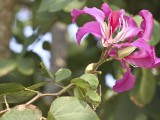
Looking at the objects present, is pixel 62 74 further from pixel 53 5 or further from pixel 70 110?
pixel 53 5

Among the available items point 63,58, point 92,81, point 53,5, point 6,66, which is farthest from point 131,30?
point 63,58

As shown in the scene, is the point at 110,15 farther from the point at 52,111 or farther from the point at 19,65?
the point at 19,65

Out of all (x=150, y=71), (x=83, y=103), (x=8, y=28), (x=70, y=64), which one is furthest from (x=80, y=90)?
(x=70, y=64)

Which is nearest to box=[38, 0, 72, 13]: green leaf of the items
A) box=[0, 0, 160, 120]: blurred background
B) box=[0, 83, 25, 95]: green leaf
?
box=[0, 0, 160, 120]: blurred background

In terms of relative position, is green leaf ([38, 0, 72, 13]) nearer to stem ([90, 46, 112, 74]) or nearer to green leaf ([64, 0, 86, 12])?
green leaf ([64, 0, 86, 12])

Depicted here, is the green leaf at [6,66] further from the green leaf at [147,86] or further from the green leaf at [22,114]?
the green leaf at [22,114]

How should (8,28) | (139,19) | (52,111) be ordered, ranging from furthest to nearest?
(8,28)
(139,19)
(52,111)

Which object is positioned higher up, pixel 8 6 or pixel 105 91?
pixel 8 6
